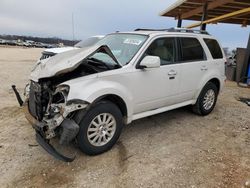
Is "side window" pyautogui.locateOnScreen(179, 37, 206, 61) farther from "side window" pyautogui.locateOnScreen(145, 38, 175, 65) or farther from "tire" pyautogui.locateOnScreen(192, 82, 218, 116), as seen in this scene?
"tire" pyautogui.locateOnScreen(192, 82, 218, 116)

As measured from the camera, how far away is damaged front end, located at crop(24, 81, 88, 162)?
119 inches

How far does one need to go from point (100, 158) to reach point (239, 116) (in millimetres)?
3747

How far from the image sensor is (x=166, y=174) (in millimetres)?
3121

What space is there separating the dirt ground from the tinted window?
53.3 inches

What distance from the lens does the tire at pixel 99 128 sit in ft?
10.7

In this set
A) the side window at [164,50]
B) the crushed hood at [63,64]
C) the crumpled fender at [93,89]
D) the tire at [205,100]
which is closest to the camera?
the crumpled fender at [93,89]

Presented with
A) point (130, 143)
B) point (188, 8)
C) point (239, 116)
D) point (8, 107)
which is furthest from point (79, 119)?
point (188, 8)

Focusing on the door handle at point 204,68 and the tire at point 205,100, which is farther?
the tire at point 205,100

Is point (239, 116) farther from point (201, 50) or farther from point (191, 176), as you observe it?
point (191, 176)

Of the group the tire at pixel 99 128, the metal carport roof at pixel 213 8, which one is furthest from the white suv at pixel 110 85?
the metal carport roof at pixel 213 8

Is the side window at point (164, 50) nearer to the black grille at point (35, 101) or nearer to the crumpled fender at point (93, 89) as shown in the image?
the crumpled fender at point (93, 89)

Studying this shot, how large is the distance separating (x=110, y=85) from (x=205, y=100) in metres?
2.80

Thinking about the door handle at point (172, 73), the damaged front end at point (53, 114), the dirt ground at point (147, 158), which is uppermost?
the door handle at point (172, 73)

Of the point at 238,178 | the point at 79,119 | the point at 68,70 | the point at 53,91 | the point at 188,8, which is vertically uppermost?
the point at 188,8
